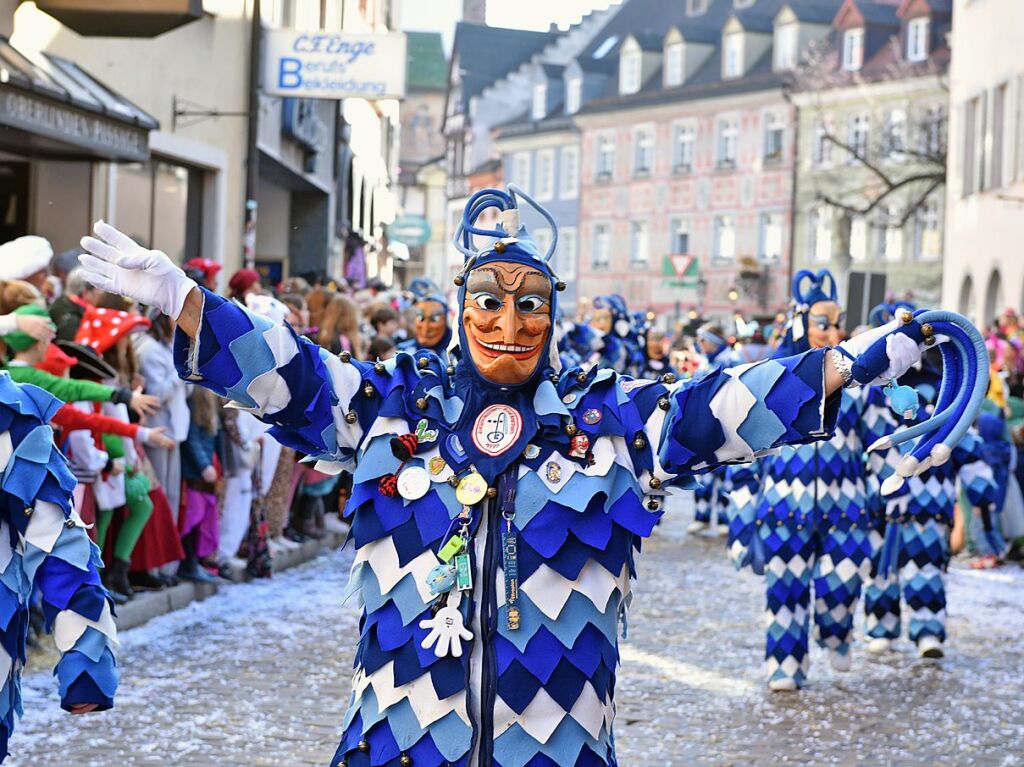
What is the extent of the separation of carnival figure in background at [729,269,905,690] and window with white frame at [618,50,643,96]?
52284 mm

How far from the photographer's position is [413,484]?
4328 mm

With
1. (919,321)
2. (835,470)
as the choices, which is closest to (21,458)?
(919,321)

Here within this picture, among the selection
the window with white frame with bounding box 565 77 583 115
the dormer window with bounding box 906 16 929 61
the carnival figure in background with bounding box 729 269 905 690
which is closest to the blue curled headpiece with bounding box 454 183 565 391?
the carnival figure in background with bounding box 729 269 905 690

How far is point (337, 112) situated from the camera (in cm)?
3144

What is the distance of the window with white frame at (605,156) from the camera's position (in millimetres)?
61500

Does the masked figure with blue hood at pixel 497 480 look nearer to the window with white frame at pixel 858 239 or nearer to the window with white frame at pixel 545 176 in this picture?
the window with white frame at pixel 858 239

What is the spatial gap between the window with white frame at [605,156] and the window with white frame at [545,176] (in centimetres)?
347

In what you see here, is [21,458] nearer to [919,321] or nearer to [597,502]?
[597,502]

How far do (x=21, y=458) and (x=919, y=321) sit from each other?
2.16m

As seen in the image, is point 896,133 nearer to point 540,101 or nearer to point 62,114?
point 540,101

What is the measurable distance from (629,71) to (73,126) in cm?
4932

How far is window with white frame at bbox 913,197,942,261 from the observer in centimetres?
4806

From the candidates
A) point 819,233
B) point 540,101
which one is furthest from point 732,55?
point 540,101

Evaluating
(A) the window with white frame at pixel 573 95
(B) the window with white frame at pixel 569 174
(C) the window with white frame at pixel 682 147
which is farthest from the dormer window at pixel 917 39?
(B) the window with white frame at pixel 569 174
